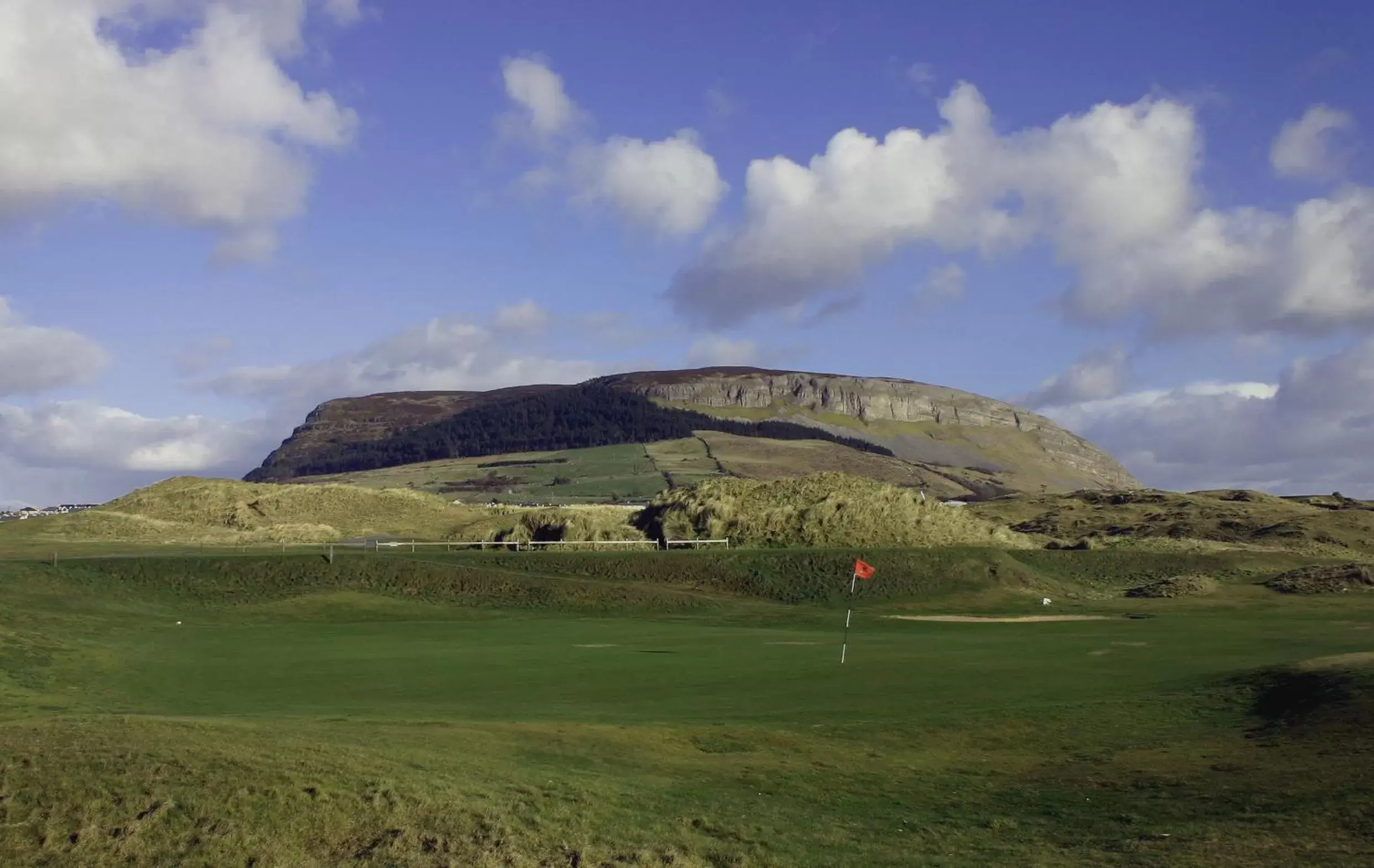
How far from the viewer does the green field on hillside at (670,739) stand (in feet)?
54.7

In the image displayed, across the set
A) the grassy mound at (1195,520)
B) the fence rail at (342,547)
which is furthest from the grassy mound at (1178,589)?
the fence rail at (342,547)

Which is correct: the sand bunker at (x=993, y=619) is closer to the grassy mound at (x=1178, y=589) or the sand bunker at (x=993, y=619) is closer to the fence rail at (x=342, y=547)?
the grassy mound at (x=1178, y=589)

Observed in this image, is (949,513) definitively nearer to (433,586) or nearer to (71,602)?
(433,586)

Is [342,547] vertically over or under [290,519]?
under

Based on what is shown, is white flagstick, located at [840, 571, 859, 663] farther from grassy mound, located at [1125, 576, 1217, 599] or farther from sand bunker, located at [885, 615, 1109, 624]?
grassy mound, located at [1125, 576, 1217, 599]

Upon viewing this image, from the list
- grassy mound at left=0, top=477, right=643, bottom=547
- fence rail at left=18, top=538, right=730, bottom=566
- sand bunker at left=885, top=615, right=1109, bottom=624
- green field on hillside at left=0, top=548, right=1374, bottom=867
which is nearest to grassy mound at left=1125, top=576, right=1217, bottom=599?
sand bunker at left=885, top=615, right=1109, bottom=624

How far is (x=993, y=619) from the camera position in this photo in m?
63.0

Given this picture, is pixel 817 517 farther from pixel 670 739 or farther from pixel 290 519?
pixel 670 739

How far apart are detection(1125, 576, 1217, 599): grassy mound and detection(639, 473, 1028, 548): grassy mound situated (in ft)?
60.5

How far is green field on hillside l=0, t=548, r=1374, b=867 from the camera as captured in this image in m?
16.7

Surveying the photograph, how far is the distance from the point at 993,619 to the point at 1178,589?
18475 millimetres

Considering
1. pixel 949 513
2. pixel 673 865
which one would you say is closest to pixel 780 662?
pixel 673 865

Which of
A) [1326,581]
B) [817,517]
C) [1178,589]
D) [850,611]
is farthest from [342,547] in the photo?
[1326,581]

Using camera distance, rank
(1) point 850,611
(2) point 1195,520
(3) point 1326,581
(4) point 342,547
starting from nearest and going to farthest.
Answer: (1) point 850,611 < (3) point 1326,581 < (4) point 342,547 < (2) point 1195,520
